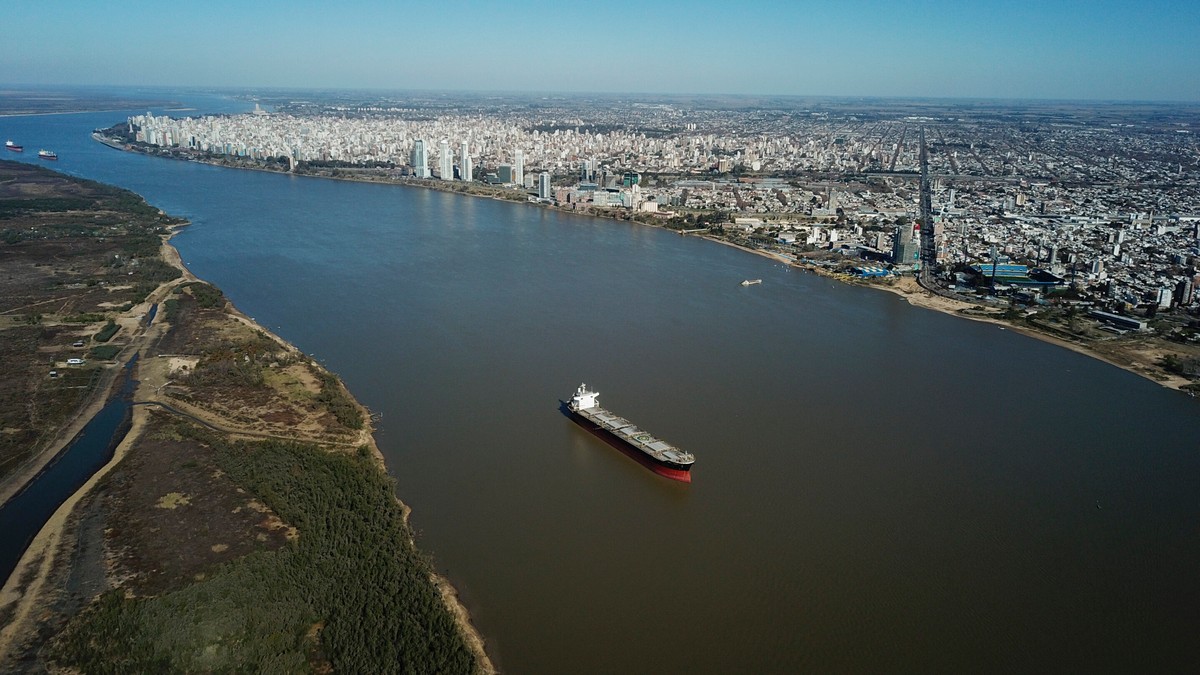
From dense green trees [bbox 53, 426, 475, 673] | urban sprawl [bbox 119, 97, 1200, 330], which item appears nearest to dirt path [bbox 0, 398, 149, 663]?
dense green trees [bbox 53, 426, 475, 673]

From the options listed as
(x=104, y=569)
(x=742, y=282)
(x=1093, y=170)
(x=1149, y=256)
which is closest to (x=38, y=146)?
(x=742, y=282)

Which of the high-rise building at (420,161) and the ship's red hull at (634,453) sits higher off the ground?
A: the high-rise building at (420,161)

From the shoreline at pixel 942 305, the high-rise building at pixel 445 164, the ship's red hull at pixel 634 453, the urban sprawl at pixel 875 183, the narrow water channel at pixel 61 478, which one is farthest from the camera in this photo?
the high-rise building at pixel 445 164

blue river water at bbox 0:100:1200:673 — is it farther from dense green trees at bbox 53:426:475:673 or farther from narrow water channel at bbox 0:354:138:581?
narrow water channel at bbox 0:354:138:581

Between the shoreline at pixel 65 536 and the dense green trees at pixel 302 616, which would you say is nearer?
the dense green trees at pixel 302 616

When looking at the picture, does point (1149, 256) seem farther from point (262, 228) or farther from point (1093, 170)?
point (262, 228)

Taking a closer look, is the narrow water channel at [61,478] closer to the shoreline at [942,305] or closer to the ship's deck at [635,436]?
the ship's deck at [635,436]

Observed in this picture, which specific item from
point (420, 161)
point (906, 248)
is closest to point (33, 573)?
point (906, 248)

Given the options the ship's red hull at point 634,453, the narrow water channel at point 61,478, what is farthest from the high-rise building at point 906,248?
the narrow water channel at point 61,478
